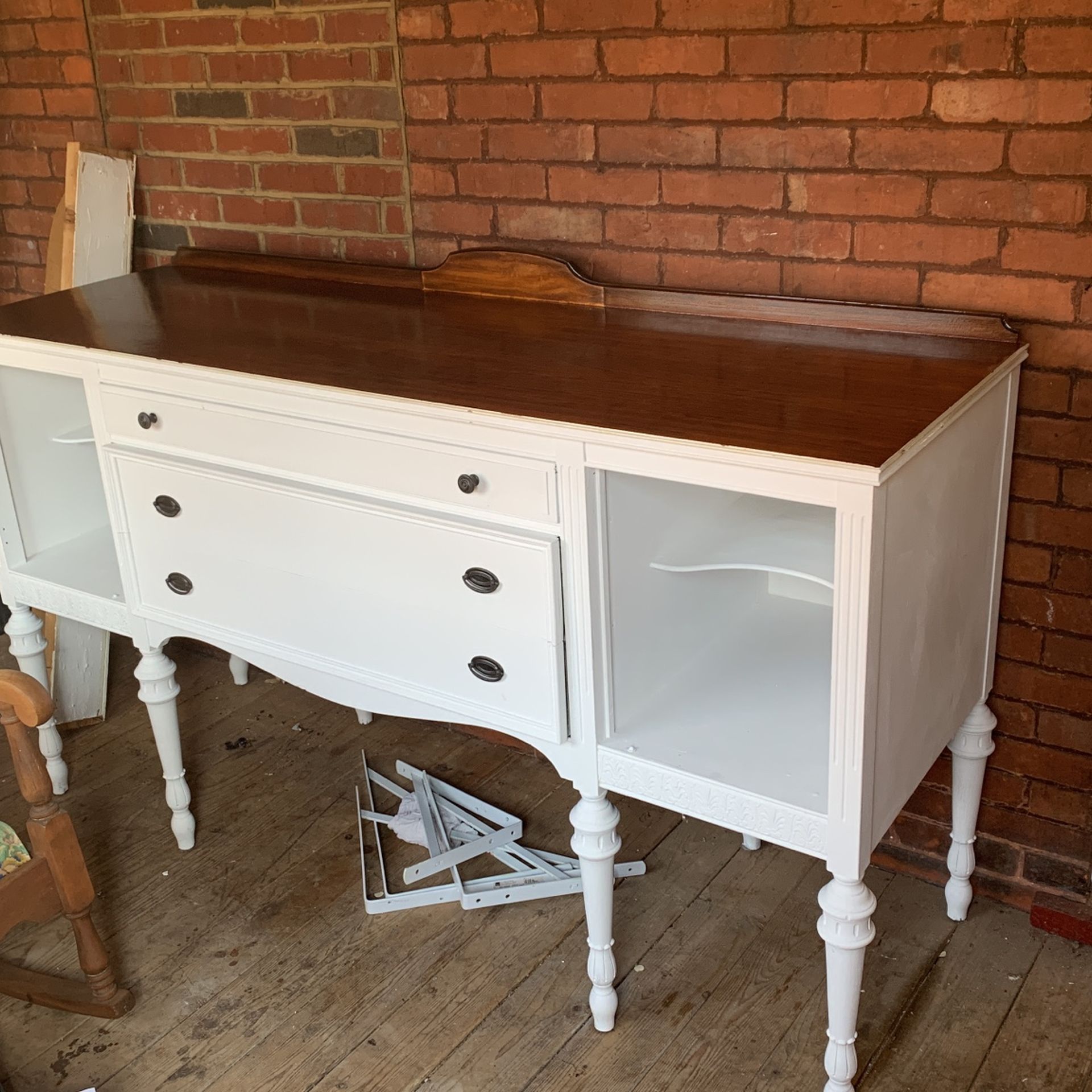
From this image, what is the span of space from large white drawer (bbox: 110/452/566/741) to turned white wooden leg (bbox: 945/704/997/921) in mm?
691

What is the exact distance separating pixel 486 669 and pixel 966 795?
0.84 meters

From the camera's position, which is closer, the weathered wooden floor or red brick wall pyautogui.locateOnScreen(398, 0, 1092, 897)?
red brick wall pyautogui.locateOnScreen(398, 0, 1092, 897)

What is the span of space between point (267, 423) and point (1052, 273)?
1.18 meters

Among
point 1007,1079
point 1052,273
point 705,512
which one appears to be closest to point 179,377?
point 705,512

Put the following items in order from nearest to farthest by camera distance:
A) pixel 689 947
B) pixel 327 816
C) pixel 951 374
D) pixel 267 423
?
pixel 951 374 → pixel 267 423 → pixel 689 947 → pixel 327 816

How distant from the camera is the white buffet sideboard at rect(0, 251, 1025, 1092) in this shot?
1.56 m

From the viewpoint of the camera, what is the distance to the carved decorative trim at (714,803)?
163 cm

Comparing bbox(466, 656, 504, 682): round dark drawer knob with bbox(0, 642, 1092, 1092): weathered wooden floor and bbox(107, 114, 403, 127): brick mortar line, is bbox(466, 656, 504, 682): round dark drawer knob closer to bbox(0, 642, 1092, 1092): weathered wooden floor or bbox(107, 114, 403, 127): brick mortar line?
bbox(0, 642, 1092, 1092): weathered wooden floor

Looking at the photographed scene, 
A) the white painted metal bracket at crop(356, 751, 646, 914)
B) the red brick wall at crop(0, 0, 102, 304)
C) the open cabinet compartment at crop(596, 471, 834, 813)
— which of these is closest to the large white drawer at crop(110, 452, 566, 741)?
the open cabinet compartment at crop(596, 471, 834, 813)

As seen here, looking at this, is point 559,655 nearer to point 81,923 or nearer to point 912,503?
point 912,503

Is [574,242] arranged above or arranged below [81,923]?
above

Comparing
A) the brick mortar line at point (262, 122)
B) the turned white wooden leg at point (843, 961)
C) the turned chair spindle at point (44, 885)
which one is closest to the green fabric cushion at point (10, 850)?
the turned chair spindle at point (44, 885)

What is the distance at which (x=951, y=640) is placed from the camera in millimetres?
1790

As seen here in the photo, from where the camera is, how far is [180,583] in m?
2.14
